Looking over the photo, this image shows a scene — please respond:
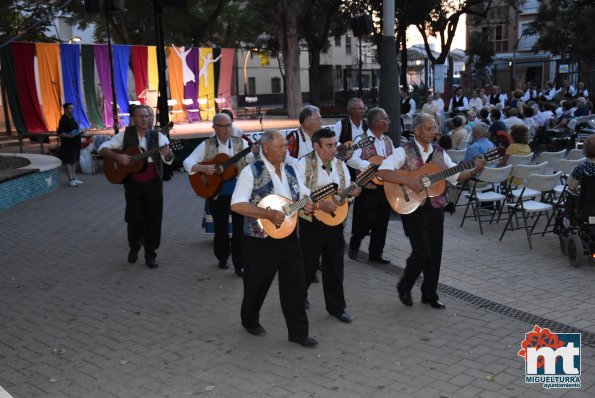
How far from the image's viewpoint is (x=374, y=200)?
7402mm

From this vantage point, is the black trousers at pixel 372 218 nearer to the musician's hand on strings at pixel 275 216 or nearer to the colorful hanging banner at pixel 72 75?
the musician's hand on strings at pixel 275 216

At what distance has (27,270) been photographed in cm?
775

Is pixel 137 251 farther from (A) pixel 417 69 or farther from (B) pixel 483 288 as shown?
(A) pixel 417 69

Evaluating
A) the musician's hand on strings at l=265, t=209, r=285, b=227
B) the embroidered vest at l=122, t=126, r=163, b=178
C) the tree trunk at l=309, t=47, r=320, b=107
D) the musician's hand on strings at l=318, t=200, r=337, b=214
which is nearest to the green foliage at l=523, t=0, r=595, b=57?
the tree trunk at l=309, t=47, r=320, b=107

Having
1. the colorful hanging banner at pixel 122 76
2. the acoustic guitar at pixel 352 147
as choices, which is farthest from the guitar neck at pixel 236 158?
the colorful hanging banner at pixel 122 76

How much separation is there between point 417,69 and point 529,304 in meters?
30.7

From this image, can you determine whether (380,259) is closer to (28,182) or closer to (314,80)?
(28,182)

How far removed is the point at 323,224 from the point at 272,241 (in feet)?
2.11

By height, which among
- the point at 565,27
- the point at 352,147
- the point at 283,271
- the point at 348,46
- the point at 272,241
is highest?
the point at 348,46

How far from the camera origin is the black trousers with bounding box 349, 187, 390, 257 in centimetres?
740

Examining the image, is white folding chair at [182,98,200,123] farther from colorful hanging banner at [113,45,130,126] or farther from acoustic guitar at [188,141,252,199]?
acoustic guitar at [188,141,252,199]

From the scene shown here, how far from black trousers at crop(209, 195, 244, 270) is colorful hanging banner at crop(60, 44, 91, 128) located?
1782cm

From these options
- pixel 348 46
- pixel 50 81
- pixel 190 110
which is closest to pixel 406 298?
pixel 50 81

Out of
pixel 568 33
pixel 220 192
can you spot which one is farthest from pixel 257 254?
pixel 568 33
